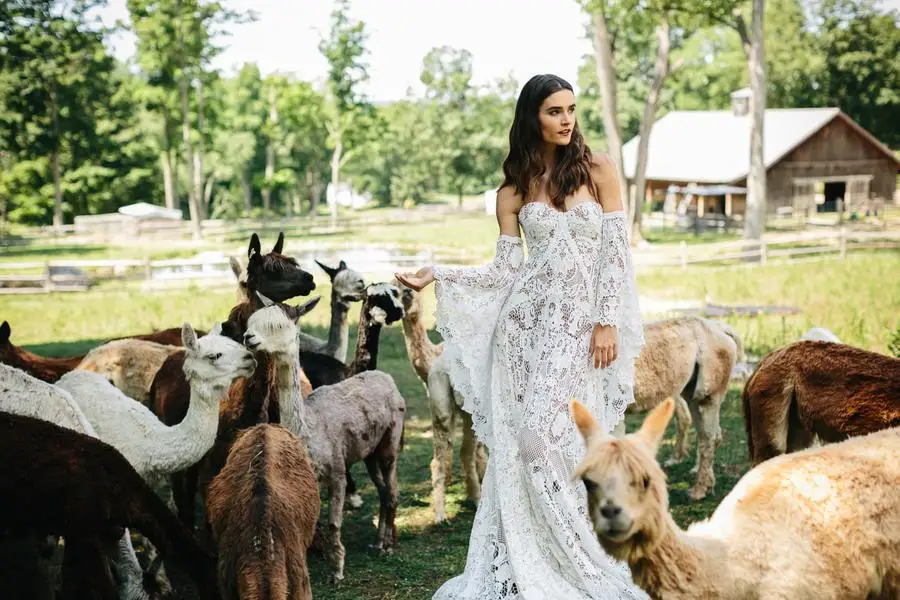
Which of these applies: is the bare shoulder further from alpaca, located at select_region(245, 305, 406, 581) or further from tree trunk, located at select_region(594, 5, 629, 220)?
tree trunk, located at select_region(594, 5, 629, 220)

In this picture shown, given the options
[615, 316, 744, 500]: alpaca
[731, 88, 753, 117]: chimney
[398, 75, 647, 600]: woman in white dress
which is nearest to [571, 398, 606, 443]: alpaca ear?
[398, 75, 647, 600]: woman in white dress

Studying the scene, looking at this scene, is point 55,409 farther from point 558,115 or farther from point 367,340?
point 558,115

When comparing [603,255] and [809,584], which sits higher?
[603,255]

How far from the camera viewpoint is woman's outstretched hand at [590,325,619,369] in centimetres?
446

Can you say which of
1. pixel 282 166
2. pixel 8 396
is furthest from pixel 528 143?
pixel 282 166

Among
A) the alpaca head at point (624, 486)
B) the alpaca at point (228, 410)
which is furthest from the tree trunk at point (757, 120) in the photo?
the alpaca head at point (624, 486)

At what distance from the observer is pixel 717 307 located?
16141 millimetres

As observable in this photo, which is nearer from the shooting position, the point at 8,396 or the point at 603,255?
the point at 603,255

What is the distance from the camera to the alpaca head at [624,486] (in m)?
2.91

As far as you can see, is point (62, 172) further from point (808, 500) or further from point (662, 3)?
point (808, 500)

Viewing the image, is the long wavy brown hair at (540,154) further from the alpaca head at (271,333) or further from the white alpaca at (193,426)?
the white alpaca at (193,426)

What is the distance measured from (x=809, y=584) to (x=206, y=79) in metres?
40.1

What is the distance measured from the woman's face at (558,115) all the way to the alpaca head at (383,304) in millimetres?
3318

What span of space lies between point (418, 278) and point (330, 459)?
1715 millimetres
